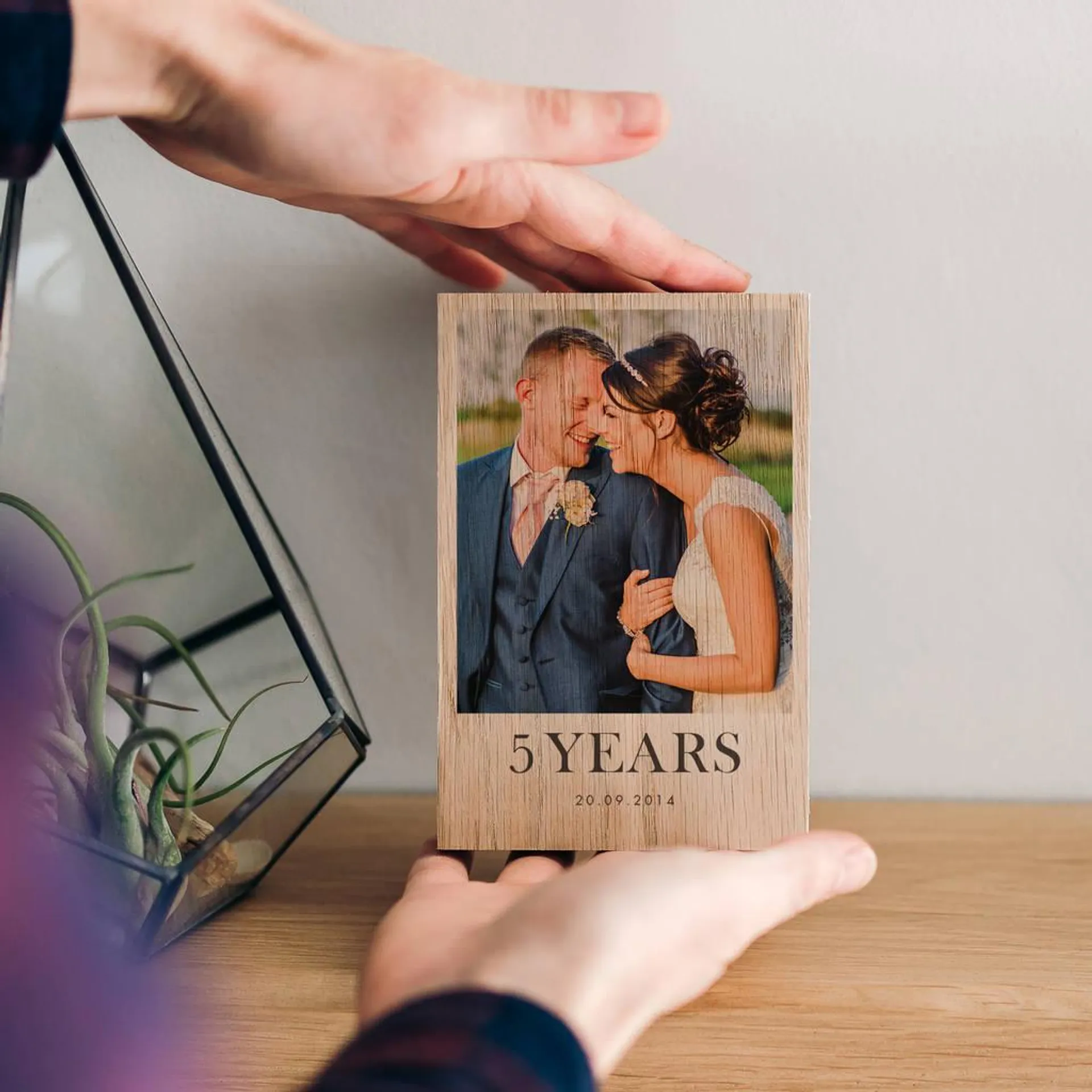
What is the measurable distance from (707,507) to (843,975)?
11.6 inches

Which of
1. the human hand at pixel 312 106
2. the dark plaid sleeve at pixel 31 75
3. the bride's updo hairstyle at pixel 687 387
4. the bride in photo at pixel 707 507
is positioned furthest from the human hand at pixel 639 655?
the dark plaid sleeve at pixel 31 75

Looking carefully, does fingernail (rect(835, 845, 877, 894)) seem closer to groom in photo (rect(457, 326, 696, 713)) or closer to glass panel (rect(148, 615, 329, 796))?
groom in photo (rect(457, 326, 696, 713))

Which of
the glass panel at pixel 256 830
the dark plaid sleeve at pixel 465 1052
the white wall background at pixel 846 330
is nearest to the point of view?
the dark plaid sleeve at pixel 465 1052

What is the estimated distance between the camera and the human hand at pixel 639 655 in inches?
25.6

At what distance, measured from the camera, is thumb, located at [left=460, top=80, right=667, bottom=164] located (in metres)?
0.53

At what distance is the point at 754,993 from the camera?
0.55 meters

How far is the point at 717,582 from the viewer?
2.13 feet

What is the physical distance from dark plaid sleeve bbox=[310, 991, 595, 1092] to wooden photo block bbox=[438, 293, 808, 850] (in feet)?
0.99

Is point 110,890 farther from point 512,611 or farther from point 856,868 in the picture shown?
point 856,868

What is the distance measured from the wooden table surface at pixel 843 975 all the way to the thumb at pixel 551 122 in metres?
0.48

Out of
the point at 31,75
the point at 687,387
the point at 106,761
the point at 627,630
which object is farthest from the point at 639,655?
the point at 31,75

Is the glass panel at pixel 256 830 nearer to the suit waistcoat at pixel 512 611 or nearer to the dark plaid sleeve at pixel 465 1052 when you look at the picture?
the suit waistcoat at pixel 512 611

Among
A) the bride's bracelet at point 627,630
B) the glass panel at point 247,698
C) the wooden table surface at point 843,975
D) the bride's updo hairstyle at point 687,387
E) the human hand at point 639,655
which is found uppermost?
the bride's updo hairstyle at point 687,387

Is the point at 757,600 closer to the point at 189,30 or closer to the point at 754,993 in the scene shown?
the point at 754,993
